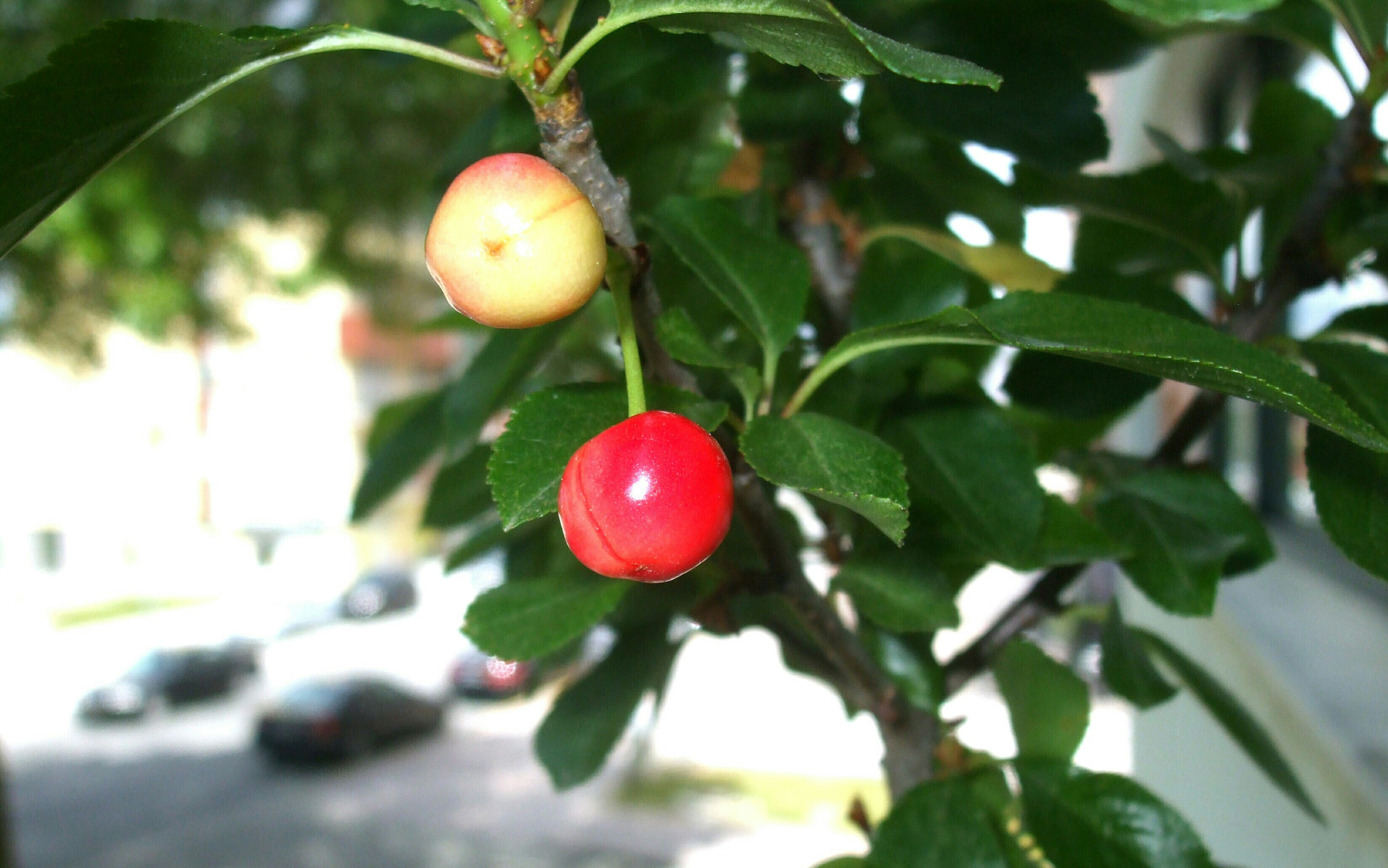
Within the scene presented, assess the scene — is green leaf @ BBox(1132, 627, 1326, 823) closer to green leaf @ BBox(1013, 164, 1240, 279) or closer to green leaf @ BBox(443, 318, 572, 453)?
green leaf @ BBox(1013, 164, 1240, 279)

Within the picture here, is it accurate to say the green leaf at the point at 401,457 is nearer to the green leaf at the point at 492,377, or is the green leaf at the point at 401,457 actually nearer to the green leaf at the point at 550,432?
the green leaf at the point at 492,377

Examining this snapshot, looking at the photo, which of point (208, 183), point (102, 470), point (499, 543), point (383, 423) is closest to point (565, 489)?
point (499, 543)

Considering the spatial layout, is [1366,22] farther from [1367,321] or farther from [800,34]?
[800,34]

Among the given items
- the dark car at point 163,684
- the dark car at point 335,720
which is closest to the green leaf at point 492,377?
the dark car at point 335,720

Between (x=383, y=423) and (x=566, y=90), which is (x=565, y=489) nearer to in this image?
(x=566, y=90)

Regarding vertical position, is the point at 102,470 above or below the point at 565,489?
above

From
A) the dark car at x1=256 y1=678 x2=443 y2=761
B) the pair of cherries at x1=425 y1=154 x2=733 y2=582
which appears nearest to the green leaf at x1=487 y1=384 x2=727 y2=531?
the pair of cherries at x1=425 y1=154 x2=733 y2=582
